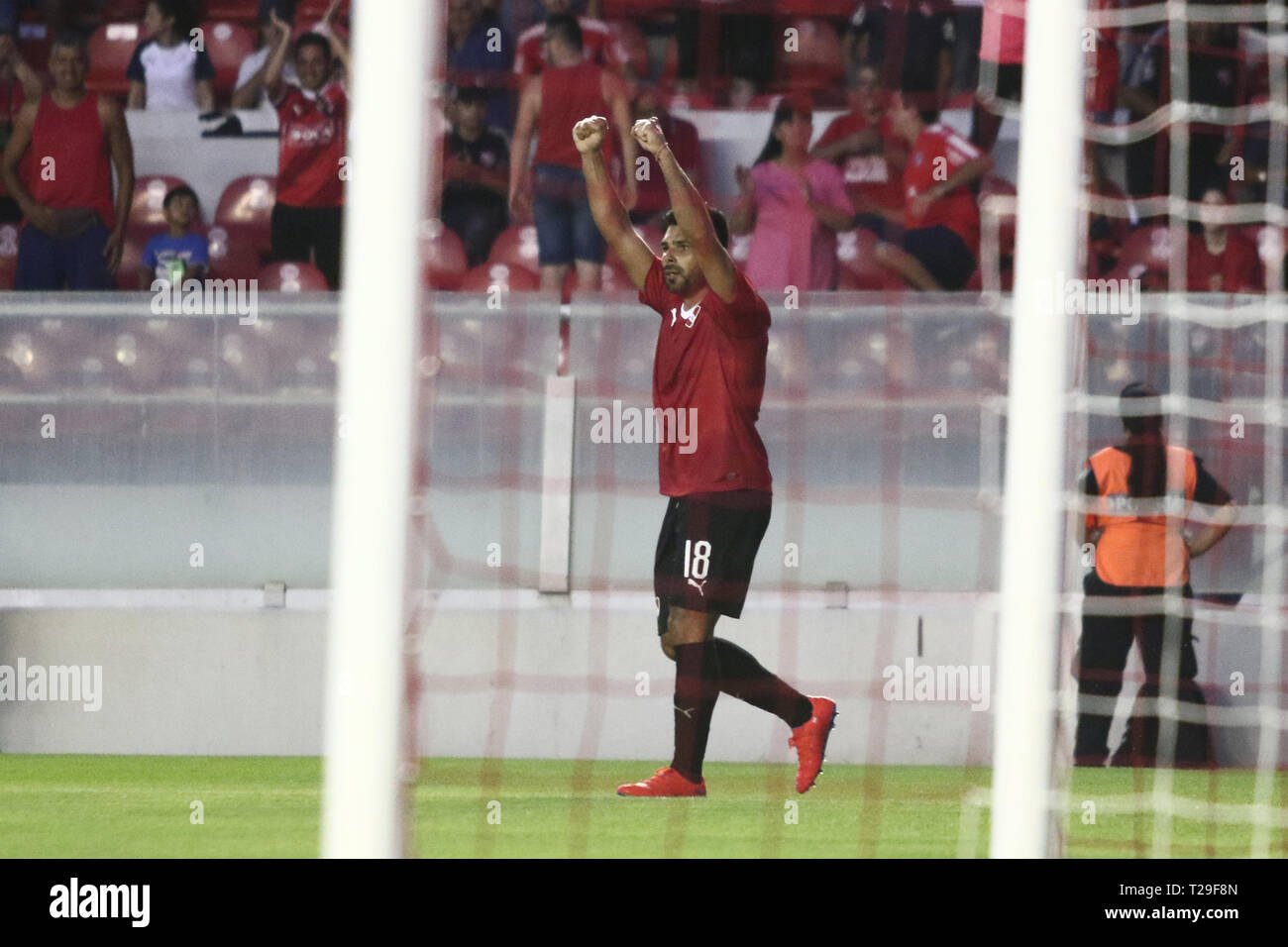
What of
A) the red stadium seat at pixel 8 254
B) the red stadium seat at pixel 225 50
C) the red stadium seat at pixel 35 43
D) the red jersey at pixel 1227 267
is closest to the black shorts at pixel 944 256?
the red jersey at pixel 1227 267

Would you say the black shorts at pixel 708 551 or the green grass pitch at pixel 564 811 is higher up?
the black shorts at pixel 708 551

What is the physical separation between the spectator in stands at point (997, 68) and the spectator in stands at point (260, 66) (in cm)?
368

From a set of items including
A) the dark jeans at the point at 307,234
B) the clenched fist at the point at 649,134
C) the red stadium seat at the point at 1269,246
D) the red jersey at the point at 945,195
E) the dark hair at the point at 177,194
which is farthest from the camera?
the dark hair at the point at 177,194

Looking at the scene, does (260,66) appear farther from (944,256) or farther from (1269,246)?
(1269,246)

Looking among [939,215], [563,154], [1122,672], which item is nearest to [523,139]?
[563,154]

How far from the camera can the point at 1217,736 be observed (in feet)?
25.6

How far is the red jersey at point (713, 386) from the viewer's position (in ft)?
19.1

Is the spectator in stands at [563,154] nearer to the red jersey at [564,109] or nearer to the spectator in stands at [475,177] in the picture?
the red jersey at [564,109]

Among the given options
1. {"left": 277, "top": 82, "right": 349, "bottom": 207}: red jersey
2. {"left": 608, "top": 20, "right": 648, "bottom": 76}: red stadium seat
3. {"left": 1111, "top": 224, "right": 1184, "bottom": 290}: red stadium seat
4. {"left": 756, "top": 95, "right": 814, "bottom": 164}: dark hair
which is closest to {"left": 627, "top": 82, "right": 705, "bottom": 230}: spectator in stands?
{"left": 608, "top": 20, "right": 648, "bottom": 76}: red stadium seat

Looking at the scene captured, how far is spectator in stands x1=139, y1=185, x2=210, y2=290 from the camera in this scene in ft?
29.9

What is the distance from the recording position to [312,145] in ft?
30.0

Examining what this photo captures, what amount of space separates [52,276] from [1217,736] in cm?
559

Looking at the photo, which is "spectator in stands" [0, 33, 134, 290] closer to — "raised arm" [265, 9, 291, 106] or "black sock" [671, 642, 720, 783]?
"raised arm" [265, 9, 291, 106]

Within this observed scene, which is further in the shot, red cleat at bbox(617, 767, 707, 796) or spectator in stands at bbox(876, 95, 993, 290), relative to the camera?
spectator in stands at bbox(876, 95, 993, 290)
